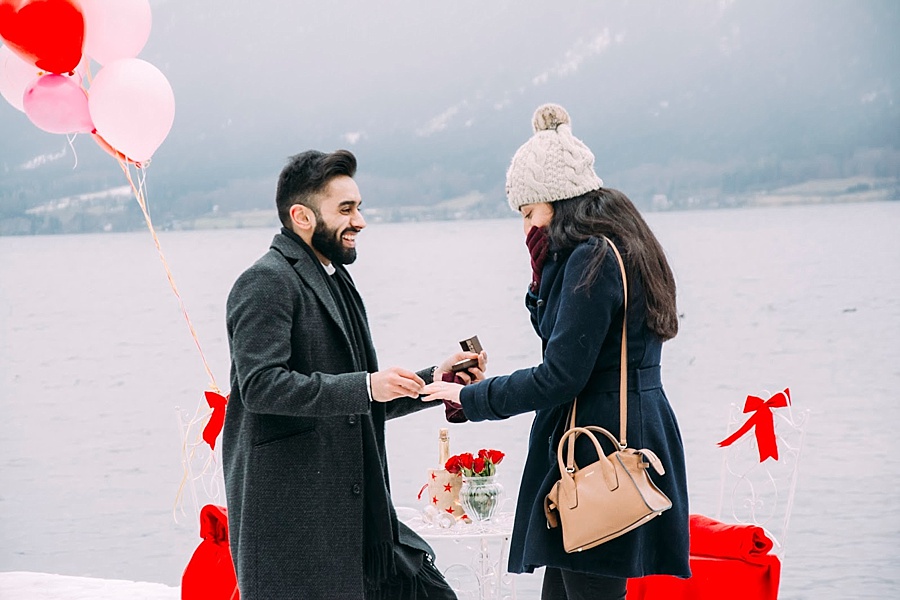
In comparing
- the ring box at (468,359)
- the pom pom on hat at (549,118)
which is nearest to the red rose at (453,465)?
the ring box at (468,359)

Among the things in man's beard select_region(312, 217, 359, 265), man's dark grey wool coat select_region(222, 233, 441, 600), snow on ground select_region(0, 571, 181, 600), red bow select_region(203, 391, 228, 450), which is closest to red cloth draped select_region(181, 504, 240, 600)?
red bow select_region(203, 391, 228, 450)

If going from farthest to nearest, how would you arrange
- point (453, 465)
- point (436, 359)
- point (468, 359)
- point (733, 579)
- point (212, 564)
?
point (436, 359) → point (212, 564) → point (733, 579) → point (453, 465) → point (468, 359)

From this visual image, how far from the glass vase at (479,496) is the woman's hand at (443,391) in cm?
64

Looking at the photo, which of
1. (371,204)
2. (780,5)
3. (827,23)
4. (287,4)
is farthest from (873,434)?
(287,4)

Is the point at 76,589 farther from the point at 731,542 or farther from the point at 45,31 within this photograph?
the point at 731,542

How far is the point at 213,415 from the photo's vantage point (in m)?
3.47

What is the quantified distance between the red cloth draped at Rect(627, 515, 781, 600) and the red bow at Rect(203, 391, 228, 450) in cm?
140

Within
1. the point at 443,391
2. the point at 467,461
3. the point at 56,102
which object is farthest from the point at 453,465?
the point at 56,102

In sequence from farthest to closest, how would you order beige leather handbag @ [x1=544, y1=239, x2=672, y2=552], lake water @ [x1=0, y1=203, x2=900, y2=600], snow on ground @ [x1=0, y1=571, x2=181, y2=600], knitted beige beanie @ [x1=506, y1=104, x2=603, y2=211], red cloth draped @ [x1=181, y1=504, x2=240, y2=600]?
lake water @ [x1=0, y1=203, x2=900, y2=600] → snow on ground @ [x1=0, y1=571, x2=181, y2=600] → red cloth draped @ [x1=181, y1=504, x2=240, y2=600] → knitted beige beanie @ [x1=506, y1=104, x2=603, y2=211] → beige leather handbag @ [x1=544, y1=239, x2=672, y2=552]

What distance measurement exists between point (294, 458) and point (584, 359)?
634 millimetres

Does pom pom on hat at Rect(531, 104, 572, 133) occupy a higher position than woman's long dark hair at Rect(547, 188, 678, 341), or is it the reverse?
pom pom on hat at Rect(531, 104, 572, 133)

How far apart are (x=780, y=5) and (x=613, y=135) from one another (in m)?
4.60

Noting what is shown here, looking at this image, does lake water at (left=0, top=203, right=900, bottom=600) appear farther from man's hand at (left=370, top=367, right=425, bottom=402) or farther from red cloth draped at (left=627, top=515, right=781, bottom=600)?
man's hand at (left=370, top=367, right=425, bottom=402)

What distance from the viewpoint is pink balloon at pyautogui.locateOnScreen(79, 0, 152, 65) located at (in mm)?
3207
